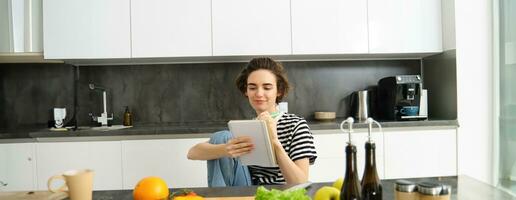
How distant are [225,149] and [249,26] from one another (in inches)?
62.2

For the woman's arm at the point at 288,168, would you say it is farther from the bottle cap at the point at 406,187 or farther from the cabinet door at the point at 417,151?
the cabinet door at the point at 417,151

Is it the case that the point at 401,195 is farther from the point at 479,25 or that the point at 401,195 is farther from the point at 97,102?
the point at 97,102

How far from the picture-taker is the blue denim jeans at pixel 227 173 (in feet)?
4.97

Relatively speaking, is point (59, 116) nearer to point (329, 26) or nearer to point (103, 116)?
point (103, 116)

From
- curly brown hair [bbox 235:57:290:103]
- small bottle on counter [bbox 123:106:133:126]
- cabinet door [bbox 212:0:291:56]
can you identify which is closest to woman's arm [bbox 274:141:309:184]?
curly brown hair [bbox 235:57:290:103]

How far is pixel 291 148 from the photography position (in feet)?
5.08

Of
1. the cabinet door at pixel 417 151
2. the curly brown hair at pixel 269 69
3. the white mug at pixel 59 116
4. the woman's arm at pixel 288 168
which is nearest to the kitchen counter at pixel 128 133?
the cabinet door at pixel 417 151

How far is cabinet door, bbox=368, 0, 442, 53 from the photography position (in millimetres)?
2867

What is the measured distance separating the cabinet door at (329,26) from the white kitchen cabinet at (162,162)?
1.11 m

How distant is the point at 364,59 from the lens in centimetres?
323

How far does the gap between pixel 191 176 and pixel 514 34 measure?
2.40 m

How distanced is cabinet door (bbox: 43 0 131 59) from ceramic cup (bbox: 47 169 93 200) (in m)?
1.98

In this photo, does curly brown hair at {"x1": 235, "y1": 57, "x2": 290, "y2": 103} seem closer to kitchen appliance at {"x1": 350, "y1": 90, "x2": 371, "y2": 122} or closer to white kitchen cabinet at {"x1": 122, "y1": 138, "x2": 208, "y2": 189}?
white kitchen cabinet at {"x1": 122, "y1": 138, "x2": 208, "y2": 189}

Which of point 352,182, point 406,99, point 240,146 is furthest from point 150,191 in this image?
point 406,99
